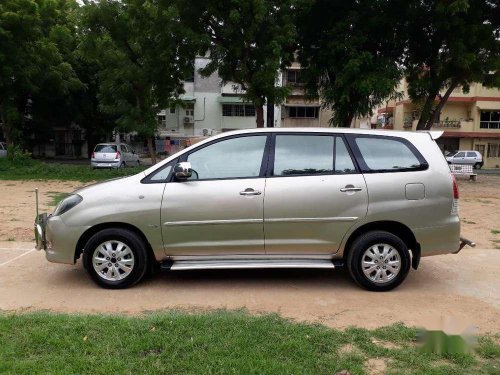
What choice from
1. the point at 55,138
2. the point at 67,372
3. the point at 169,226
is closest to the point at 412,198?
the point at 169,226

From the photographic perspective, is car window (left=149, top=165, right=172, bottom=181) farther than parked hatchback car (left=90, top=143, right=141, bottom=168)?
No

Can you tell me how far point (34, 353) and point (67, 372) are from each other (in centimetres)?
Result: 46

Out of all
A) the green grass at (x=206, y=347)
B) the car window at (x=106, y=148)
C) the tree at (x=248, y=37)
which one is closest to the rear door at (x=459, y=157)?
the tree at (x=248, y=37)

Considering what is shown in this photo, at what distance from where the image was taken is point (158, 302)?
483cm

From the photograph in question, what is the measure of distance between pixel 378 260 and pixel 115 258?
2.80m

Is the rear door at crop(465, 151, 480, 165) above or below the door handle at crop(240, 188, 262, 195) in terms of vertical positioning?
above

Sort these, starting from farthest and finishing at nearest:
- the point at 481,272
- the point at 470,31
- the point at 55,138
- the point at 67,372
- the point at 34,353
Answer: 1. the point at 55,138
2. the point at 470,31
3. the point at 481,272
4. the point at 34,353
5. the point at 67,372

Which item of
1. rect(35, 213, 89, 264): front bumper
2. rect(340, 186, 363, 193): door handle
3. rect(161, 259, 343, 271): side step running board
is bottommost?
rect(161, 259, 343, 271): side step running board

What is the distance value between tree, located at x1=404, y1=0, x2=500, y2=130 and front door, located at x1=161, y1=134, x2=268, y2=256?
13139mm

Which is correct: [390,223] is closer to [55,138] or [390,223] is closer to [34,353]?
[34,353]

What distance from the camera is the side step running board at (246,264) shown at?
16.6ft

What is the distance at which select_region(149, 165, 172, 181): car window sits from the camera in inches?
204

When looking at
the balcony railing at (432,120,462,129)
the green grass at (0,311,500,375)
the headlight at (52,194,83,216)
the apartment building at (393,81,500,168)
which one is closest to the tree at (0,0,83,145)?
the headlight at (52,194,83,216)

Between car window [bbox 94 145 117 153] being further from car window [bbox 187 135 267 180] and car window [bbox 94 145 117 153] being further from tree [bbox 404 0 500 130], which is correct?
car window [bbox 187 135 267 180]
